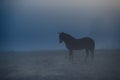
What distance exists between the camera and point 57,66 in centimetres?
209

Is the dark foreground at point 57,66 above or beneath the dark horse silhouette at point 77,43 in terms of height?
beneath

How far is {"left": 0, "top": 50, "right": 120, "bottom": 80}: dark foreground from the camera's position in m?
2.04

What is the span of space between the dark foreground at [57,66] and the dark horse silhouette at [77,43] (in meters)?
0.05

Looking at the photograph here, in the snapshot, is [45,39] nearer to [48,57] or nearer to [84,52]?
[48,57]

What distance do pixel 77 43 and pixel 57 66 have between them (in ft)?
0.94

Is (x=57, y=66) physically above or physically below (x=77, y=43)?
below

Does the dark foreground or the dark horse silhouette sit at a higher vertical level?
the dark horse silhouette

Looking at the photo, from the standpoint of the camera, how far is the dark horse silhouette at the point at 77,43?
2.11m

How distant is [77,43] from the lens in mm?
2133

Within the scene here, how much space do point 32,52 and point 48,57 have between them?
158 mm

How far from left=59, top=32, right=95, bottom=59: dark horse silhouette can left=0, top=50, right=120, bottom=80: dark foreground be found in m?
0.05

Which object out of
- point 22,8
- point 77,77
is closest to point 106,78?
point 77,77

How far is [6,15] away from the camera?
2.14 metres

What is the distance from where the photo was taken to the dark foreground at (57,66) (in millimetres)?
2043
